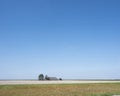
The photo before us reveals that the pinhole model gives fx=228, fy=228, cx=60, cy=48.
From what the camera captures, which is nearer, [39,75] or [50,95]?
[50,95]

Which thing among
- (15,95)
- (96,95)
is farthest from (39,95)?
(96,95)

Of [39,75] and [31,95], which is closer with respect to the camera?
[31,95]

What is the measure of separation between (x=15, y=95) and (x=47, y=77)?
5955 centimetres

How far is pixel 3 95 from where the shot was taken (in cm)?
2391

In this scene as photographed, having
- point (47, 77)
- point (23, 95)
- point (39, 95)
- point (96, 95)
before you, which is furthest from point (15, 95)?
point (47, 77)

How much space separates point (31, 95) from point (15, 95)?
1670mm

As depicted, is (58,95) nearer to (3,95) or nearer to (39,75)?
(3,95)

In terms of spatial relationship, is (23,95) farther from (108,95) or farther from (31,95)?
(108,95)

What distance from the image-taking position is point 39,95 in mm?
23922

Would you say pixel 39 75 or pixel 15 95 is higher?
pixel 39 75

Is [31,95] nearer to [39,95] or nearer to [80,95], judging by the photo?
[39,95]

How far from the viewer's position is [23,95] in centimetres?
2373

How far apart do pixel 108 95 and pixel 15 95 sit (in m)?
9.69

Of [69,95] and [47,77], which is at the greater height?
[47,77]
